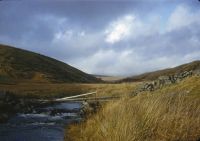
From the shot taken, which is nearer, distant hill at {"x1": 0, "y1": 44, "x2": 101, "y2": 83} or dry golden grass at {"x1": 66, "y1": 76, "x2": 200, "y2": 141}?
dry golden grass at {"x1": 66, "y1": 76, "x2": 200, "y2": 141}

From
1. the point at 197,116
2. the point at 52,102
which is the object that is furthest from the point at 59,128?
the point at 52,102

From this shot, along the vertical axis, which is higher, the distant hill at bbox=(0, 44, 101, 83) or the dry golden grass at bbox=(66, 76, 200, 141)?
the distant hill at bbox=(0, 44, 101, 83)

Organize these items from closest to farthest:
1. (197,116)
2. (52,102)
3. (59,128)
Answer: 1. (197,116)
2. (59,128)
3. (52,102)

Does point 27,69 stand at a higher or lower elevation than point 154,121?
higher

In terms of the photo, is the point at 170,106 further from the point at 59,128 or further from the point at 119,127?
the point at 59,128

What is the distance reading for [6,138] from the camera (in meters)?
24.6

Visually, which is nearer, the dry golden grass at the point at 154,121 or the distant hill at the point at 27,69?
the dry golden grass at the point at 154,121

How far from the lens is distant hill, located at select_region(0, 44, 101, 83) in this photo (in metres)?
139

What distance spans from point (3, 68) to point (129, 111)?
132 meters

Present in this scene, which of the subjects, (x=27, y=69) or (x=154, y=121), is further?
(x=27, y=69)

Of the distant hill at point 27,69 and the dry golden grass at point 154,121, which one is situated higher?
the distant hill at point 27,69

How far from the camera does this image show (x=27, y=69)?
150125 mm

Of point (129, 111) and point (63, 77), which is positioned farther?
point (63, 77)

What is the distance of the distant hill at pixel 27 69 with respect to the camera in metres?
139
